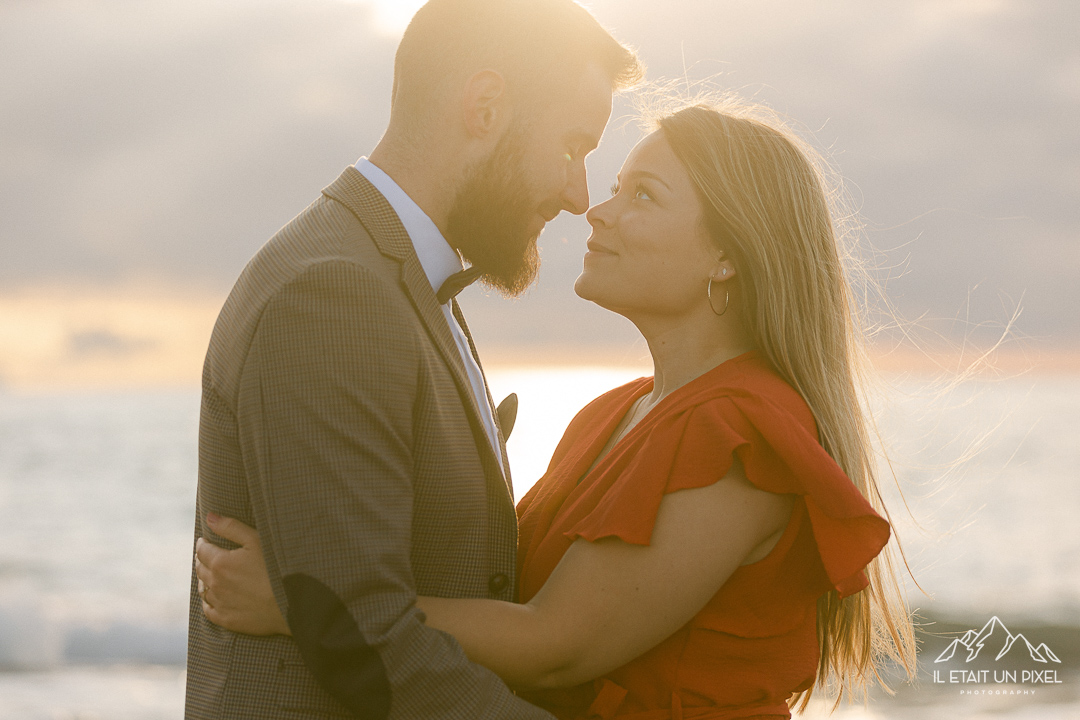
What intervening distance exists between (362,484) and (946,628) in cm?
1265

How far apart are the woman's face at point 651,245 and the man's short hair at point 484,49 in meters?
0.49

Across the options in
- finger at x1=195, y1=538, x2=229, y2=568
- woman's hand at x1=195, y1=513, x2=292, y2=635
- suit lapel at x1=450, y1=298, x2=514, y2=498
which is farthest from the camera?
suit lapel at x1=450, y1=298, x2=514, y2=498

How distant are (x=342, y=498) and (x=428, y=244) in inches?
31.8

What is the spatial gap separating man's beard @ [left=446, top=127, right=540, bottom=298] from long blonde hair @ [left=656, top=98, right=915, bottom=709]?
0.67m

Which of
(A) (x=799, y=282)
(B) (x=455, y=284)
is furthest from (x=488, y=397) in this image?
(A) (x=799, y=282)

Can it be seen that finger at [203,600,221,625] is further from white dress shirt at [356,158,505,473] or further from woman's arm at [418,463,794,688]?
white dress shirt at [356,158,505,473]

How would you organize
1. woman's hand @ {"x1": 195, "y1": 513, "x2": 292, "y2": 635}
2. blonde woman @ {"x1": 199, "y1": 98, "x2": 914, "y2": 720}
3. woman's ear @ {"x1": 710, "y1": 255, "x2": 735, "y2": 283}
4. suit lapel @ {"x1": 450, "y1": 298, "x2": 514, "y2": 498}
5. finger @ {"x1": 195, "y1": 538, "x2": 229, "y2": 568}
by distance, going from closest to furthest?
woman's hand @ {"x1": 195, "y1": 513, "x2": 292, "y2": 635}
finger @ {"x1": 195, "y1": 538, "x2": 229, "y2": 568}
blonde woman @ {"x1": 199, "y1": 98, "x2": 914, "y2": 720}
suit lapel @ {"x1": 450, "y1": 298, "x2": 514, "y2": 498}
woman's ear @ {"x1": 710, "y1": 255, "x2": 735, "y2": 283}

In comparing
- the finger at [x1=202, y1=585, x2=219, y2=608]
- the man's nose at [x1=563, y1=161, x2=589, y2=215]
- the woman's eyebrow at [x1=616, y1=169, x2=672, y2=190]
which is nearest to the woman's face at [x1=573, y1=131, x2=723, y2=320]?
the woman's eyebrow at [x1=616, y1=169, x2=672, y2=190]

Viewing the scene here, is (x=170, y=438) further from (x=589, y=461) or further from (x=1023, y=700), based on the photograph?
(x=589, y=461)

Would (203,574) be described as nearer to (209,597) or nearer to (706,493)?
(209,597)

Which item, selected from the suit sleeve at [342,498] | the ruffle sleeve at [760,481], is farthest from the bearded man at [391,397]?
the ruffle sleeve at [760,481]

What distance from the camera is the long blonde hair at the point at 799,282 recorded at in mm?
2736

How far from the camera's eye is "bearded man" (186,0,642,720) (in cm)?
178

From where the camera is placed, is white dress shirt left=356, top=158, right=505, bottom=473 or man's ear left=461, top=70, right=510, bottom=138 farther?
man's ear left=461, top=70, right=510, bottom=138
